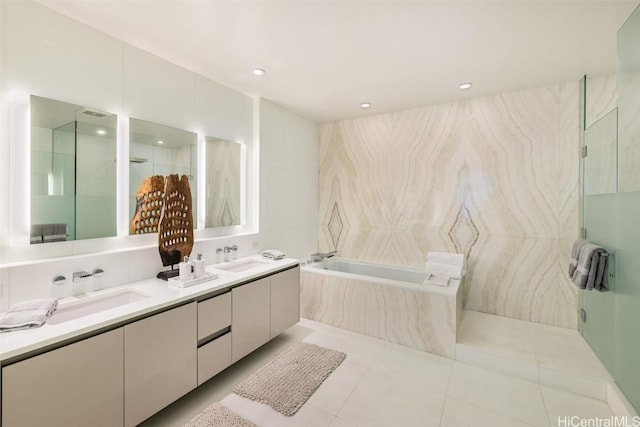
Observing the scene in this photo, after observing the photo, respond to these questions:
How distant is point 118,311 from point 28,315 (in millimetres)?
354

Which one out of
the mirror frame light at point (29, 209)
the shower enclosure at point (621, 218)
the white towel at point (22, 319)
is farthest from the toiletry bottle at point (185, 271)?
the shower enclosure at point (621, 218)

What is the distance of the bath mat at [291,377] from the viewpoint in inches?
75.2

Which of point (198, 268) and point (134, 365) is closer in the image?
point (134, 365)

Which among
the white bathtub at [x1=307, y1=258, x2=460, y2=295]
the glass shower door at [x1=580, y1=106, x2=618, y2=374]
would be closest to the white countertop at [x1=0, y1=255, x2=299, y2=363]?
the white bathtub at [x1=307, y1=258, x2=460, y2=295]

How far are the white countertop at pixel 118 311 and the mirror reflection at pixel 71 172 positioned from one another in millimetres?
463

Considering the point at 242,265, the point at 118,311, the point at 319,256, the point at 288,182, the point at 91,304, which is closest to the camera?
the point at 118,311

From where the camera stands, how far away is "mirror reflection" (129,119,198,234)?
2090mm

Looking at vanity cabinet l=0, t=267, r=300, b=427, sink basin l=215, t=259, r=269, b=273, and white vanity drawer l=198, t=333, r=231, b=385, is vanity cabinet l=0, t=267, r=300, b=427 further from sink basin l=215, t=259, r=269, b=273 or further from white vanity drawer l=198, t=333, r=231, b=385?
sink basin l=215, t=259, r=269, b=273

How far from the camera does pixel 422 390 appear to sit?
2.04 metres

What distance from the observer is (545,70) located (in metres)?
2.49

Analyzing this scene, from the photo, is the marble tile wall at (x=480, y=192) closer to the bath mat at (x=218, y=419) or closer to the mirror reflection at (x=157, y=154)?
the mirror reflection at (x=157, y=154)

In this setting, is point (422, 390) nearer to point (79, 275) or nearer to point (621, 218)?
point (621, 218)

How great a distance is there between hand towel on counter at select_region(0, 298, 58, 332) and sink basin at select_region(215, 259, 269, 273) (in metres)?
1.19

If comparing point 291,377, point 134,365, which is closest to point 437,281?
point 291,377
